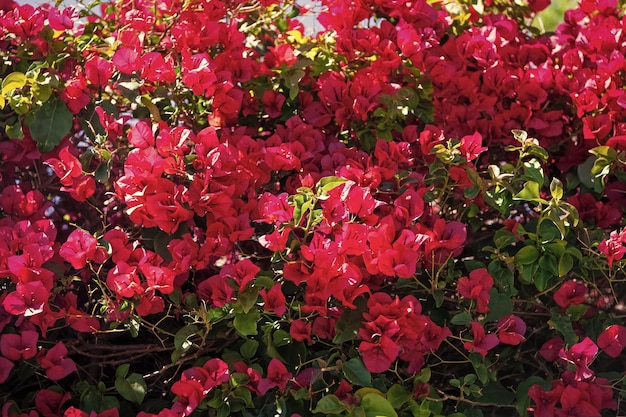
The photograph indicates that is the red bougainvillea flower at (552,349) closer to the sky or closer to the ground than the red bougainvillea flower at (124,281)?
closer to the ground

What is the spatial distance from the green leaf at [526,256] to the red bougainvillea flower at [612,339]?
7.3 inches

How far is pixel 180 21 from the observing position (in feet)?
6.59

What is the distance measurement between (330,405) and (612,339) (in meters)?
0.54

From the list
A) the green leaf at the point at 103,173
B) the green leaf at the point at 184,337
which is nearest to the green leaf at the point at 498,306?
the green leaf at the point at 184,337

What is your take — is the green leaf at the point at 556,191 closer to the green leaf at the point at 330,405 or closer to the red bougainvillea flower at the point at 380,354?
the red bougainvillea flower at the point at 380,354

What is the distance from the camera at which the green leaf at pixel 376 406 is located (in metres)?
1.52

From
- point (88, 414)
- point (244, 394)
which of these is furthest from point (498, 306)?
point (88, 414)

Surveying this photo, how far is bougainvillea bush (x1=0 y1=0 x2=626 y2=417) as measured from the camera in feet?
5.11

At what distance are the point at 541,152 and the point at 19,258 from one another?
3.17ft

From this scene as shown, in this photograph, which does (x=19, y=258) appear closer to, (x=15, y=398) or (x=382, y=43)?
(x=15, y=398)

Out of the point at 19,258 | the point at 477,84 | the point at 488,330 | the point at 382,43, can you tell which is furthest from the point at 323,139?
the point at 19,258

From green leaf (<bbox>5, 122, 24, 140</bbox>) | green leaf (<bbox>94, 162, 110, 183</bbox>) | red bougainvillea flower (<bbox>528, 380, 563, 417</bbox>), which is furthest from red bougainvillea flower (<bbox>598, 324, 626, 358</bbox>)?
green leaf (<bbox>5, 122, 24, 140</bbox>)

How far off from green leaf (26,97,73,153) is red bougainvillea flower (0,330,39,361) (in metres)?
0.38

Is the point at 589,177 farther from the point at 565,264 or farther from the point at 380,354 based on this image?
the point at 380,354
